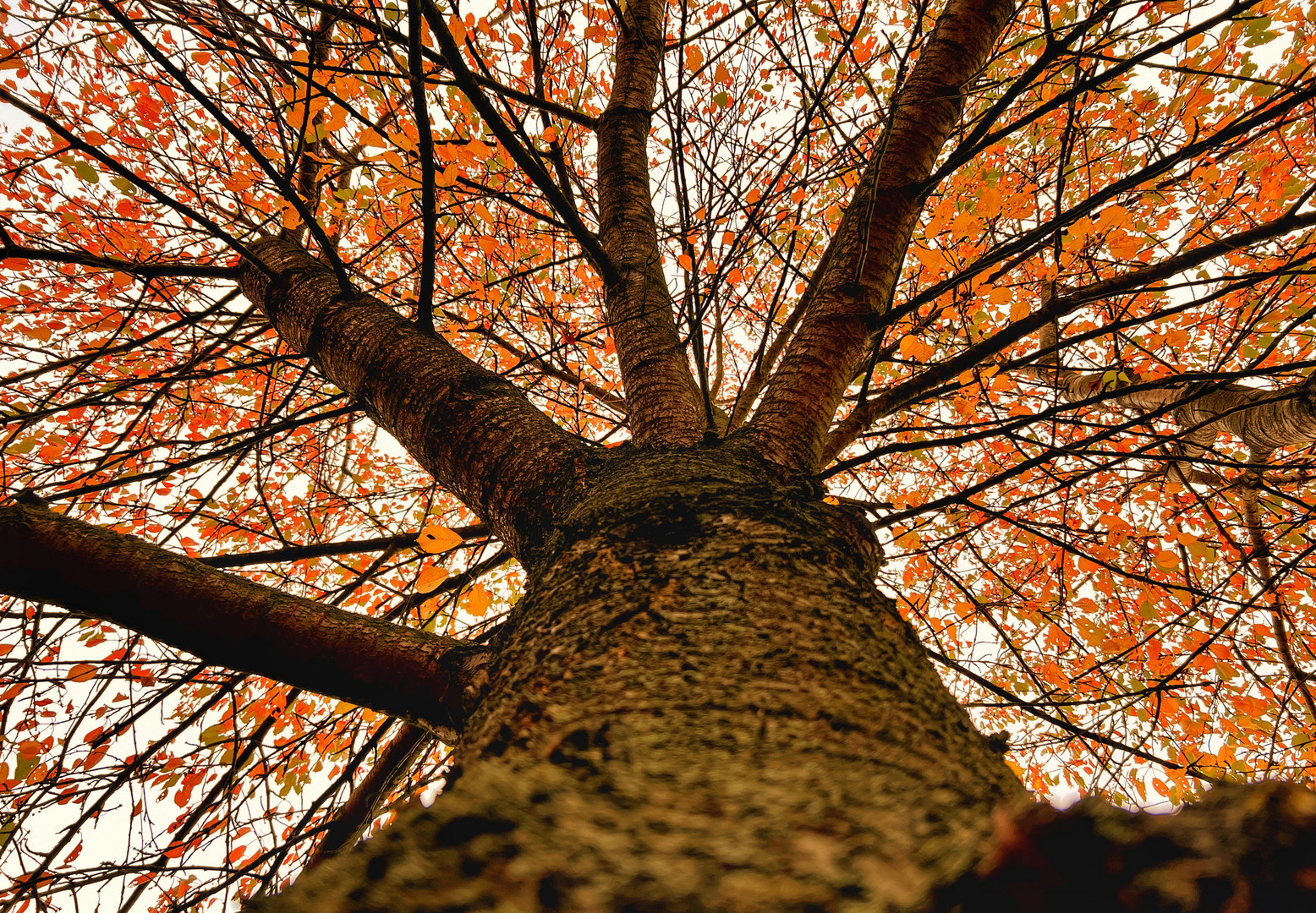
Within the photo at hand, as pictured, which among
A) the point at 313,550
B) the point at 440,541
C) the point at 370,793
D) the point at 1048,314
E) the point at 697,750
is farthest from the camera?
the point at 313,550

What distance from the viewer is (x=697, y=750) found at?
60 cm

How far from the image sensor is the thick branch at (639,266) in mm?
1862

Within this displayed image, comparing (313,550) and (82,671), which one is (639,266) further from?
(82,671)

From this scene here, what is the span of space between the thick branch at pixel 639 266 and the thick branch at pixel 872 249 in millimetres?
330

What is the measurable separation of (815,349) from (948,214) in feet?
2.33

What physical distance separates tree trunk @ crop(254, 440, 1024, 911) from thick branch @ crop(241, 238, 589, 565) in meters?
0.31

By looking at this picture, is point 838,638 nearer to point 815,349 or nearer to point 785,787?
point 785,787

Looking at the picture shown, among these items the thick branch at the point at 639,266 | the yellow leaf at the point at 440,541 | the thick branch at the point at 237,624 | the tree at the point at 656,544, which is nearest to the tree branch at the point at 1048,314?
the tree at the point at 656,544

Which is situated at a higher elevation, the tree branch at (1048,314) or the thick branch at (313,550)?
the thick branch at (313,550)

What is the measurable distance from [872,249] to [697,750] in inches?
74.1

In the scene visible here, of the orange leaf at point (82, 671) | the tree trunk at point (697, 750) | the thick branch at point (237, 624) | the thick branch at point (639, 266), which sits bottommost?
the tree trunk at point (697, 750)

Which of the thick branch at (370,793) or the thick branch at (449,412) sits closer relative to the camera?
the thick branch at (449,412)

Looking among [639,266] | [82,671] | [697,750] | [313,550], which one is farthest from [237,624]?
[82,671]

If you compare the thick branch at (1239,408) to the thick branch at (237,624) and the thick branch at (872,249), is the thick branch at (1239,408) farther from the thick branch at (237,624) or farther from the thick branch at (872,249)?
the thick branch at (237,624)
